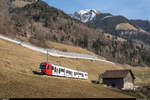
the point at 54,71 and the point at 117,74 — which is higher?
the point at 54,71

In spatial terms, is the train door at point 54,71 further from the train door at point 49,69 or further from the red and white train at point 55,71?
the train door at point 49,69

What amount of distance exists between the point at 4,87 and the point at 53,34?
498 ft

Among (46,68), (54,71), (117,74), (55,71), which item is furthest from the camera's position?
(117,74)

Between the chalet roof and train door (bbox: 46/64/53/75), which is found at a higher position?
train door (bbox: 46/64/53/75)

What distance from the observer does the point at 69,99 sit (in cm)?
2806

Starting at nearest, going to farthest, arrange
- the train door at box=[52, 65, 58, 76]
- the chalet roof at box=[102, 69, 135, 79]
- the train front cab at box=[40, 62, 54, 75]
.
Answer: the train front cab at box=[40, 62, 54, 75] → the train door at box=[52, 65, 58, 76] → the chalet roof at box=[102, 69, 135, 79]

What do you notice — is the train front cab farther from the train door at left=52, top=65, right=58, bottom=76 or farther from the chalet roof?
the chalet roof

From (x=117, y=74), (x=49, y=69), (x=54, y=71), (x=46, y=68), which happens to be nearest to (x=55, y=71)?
(x=54, y=71)

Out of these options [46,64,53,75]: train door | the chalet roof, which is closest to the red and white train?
[46,64,53,75]: train door

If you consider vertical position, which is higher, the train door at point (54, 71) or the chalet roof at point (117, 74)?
the train door at point (54, 71)

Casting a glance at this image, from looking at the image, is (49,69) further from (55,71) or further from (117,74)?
(117,74)

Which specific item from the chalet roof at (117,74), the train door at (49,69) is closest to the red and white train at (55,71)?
the train door at (49,69)

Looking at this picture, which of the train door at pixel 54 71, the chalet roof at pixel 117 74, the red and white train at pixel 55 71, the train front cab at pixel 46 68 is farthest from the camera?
the chalet roof at pixel 117 74

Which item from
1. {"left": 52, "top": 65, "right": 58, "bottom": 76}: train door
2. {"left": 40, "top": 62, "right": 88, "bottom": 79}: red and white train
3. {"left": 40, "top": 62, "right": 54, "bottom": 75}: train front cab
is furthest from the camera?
{"left": 52, "top": 65, "right": 58, "bottom": 76}: train door
